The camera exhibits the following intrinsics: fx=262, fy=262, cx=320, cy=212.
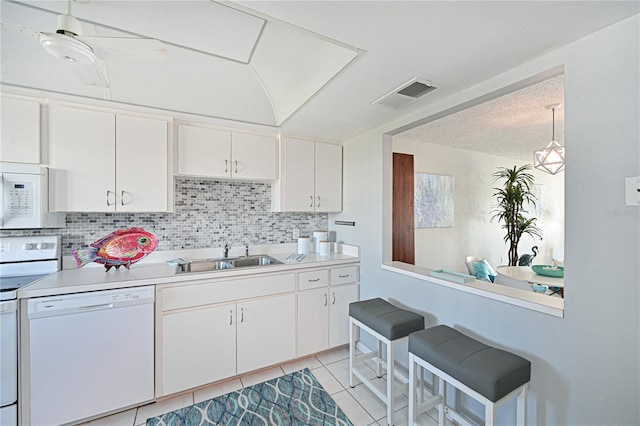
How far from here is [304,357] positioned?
2.50 metres

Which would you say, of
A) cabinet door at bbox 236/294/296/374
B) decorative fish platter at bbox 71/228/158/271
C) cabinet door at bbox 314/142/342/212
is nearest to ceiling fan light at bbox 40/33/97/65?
decorative fish platter at bbox 71/228/158/271

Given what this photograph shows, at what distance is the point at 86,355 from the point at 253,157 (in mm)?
1923

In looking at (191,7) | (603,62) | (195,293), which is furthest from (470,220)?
(191,7)

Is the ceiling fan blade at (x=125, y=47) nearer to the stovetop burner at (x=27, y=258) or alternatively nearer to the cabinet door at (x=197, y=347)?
the stovetop burner at (x=27, y=258)

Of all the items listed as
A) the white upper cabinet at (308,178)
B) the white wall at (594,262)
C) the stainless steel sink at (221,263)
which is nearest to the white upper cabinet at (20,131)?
the stainless steel sink at (221,263)

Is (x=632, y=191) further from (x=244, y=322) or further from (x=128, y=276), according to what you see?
(x=128, y=276)

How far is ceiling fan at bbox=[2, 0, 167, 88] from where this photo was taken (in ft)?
3.43

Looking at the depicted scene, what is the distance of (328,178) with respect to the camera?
296 centimetres

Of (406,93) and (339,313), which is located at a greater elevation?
(406,93)

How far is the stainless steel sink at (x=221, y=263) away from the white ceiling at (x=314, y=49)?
1.35 m

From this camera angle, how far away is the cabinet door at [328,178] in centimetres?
289

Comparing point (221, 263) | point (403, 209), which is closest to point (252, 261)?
point (221, 263)

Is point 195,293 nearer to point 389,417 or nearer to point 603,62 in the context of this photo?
point 389,417

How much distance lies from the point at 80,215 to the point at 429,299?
2.90 m
